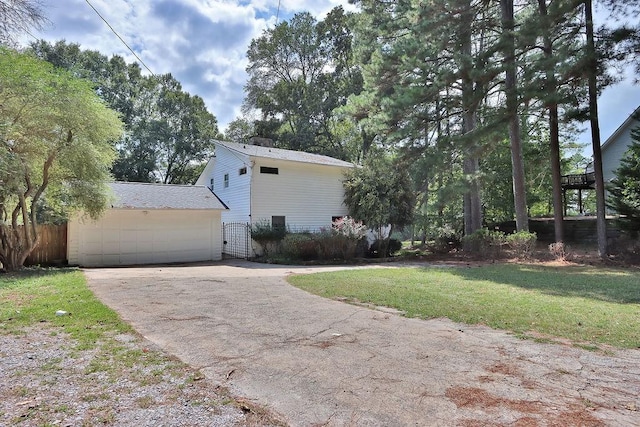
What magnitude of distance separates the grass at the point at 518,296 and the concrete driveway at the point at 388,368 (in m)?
0.59

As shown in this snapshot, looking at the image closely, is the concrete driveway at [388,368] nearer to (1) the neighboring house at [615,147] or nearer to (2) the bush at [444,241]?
(2) the bush at [444,241]

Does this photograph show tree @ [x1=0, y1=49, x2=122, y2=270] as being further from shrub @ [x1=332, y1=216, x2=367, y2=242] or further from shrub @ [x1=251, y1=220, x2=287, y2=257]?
shrub @ [x1=332, y1=216, x2=367, y2=242]

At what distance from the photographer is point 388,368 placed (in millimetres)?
3592

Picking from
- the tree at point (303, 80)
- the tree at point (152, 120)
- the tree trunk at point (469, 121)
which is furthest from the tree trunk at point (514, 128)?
the tree at point (152, 120)

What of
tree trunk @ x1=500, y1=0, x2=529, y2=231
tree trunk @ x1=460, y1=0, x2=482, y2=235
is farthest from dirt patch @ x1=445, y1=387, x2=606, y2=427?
tree trunk @ x1=500, y1=0, x2=529, y2=231

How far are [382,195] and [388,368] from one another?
1443 cm

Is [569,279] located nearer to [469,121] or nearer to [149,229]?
[469,121]

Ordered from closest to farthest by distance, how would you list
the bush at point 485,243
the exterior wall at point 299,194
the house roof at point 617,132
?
the bush at point 485,243 < the exterior wall at point 299,194 < the house roof at point 617,132

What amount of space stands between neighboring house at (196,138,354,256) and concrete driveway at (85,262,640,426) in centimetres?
1150

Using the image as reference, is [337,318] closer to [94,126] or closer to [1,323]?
[1,323]

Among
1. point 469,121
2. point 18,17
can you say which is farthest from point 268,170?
point 18,17

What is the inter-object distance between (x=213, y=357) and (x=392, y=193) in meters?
14.5

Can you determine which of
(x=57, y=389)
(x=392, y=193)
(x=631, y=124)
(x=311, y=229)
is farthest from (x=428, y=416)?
(x=631, y=124)

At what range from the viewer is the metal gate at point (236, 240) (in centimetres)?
1731
